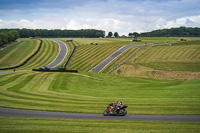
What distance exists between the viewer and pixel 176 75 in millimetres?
59344

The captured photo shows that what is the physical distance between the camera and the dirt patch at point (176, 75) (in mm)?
57428

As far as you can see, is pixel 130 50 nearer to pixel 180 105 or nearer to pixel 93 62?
pixel 93 62

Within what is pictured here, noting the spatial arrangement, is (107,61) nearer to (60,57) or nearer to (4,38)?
(60,57)

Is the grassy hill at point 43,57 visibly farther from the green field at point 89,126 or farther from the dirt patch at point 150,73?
the green field at point 89,126

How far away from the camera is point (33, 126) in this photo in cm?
1884

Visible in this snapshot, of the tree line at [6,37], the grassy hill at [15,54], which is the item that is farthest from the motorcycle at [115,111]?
the tree line at [6,37]

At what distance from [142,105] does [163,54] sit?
60.6 metres

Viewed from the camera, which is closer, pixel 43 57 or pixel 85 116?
pixel 85 116

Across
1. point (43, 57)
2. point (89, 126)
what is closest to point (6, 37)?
point (43, 57)

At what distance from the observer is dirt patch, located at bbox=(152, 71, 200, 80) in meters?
57.4

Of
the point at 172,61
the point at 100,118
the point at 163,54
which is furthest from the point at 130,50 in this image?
the point at 100,118

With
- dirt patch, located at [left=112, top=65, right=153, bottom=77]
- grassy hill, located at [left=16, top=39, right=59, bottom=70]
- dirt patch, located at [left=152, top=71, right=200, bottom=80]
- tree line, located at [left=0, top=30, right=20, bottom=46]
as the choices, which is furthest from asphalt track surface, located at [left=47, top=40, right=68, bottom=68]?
dirt patch, located at [left=152, top=71, right=200, bottom=80]

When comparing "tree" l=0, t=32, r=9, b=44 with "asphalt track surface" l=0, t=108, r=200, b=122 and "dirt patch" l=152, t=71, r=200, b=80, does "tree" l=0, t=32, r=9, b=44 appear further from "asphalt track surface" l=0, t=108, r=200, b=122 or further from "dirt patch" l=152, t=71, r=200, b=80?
"asphalt track surface" l=0, t=108, r=200, b=122

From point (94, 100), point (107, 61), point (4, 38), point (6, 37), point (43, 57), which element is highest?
point (6, 37)
